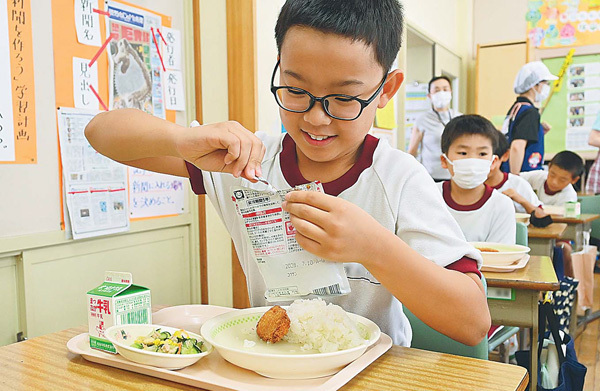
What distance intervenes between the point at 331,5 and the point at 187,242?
1681mm

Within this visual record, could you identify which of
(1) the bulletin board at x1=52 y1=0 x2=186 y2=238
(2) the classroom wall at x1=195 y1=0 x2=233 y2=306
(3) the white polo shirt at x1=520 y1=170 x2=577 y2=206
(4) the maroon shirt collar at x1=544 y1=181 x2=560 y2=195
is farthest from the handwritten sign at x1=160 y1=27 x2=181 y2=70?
(4) the maroon shirt collar at x1=544 y1=181 x2=560 y2=195

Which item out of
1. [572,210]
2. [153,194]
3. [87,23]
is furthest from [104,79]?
[572,210]

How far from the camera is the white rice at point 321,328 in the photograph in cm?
78

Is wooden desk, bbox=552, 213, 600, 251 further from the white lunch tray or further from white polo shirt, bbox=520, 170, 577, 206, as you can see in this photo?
the white lunch tray

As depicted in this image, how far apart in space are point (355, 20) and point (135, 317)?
63cm

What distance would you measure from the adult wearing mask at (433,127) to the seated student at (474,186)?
1831 millimetres

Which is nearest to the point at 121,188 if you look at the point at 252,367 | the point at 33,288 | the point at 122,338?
the point at 33,288

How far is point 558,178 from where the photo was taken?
13.3ft

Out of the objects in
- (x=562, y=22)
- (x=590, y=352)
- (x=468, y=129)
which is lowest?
(x=590, y=352)

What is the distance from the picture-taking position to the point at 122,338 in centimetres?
83

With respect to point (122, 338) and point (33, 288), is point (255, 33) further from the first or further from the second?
point (122, 338)

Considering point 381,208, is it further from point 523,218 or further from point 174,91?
point 523,218

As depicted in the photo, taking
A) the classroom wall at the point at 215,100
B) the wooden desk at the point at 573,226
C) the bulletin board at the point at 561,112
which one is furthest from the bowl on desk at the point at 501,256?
the bulletin board at the point at 561,112

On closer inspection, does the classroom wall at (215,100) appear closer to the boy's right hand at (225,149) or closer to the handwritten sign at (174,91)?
the handwritten sign at (174,91)
